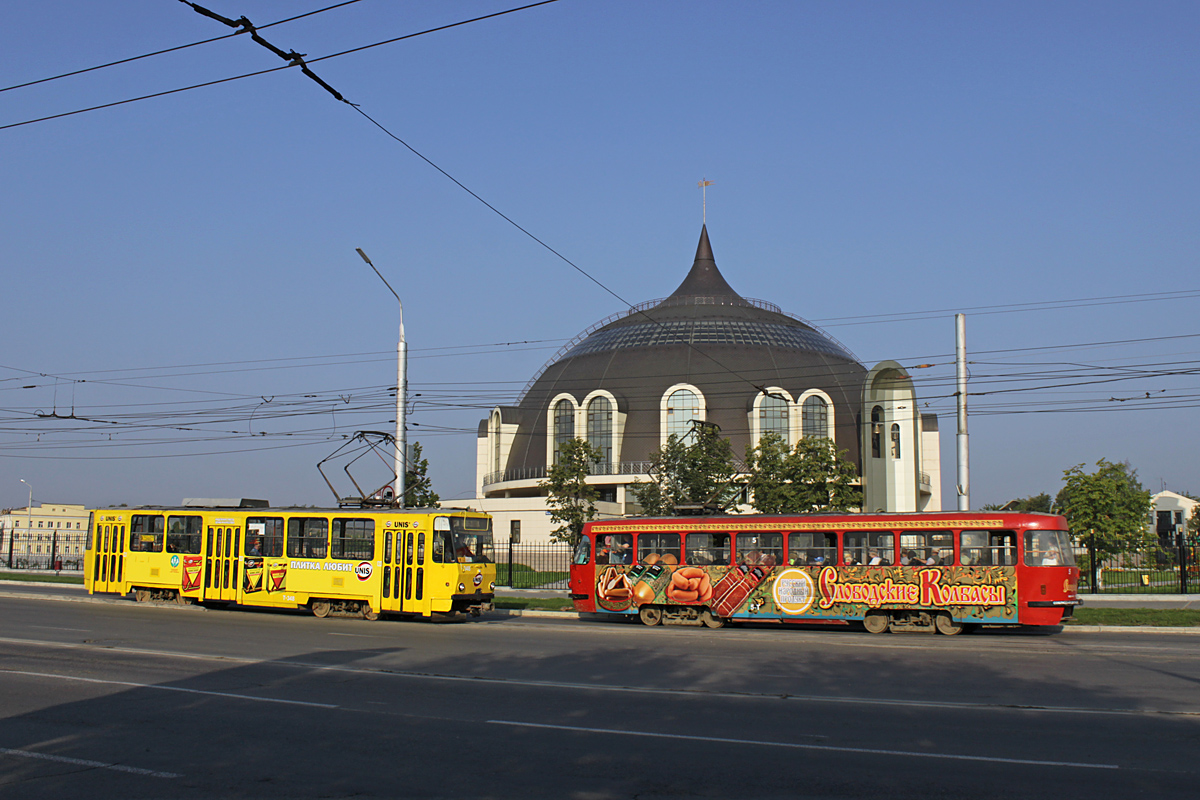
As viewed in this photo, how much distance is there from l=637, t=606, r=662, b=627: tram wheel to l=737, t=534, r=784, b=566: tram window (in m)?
2.63

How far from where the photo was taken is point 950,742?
29.6 feet

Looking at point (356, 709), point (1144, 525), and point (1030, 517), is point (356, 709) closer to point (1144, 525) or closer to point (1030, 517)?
point (1030, 517)

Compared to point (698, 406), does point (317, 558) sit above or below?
below

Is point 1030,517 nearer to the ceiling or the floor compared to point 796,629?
nearer to the ceiling

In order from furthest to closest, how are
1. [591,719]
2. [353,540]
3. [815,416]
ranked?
[815,416] → [353,540] → [591,719]

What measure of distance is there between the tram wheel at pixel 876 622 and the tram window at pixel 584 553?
7.19 m

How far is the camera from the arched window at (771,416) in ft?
191

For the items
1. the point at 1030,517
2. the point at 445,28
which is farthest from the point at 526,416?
the point at 445,28

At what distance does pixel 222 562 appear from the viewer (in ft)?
87.5

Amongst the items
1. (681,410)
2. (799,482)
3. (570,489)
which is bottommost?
(570,489)

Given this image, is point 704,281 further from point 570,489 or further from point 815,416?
point 570,489

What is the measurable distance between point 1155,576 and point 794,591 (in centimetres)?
2679

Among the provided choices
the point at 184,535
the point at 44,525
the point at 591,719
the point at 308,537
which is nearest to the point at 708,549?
the point at 308,537

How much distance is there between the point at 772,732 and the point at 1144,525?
4292 cm
